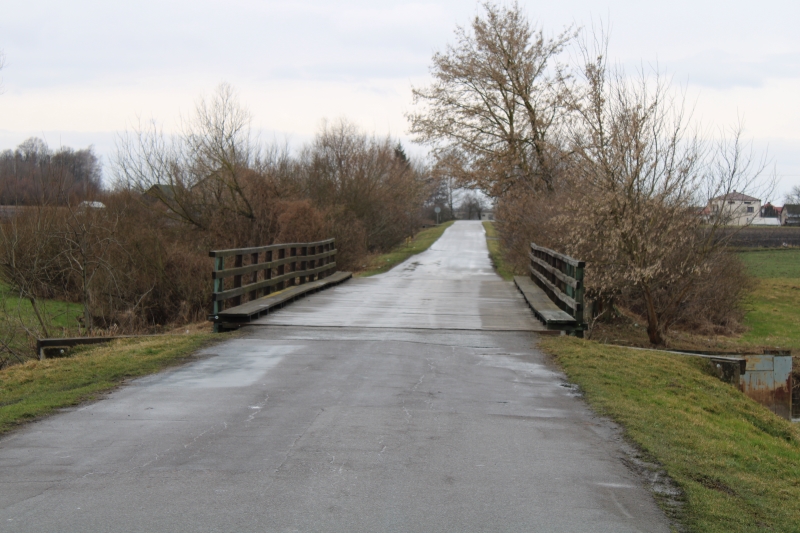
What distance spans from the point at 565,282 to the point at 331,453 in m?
8.03

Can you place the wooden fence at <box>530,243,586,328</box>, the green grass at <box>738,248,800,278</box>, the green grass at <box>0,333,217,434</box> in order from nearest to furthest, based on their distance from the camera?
the green grass at <box>0,333,217,434</box>
the wooden fence at <box>530,243,586,328</box>
the green grass at <box>738,248,800,278</box>

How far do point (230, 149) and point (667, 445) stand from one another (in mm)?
26533

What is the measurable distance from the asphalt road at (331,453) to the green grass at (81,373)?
31cm

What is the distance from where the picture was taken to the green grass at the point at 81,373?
22.2 ft

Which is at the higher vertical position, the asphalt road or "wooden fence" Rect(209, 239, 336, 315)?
"wooden fence" Rect(209, 239, 336, 315)

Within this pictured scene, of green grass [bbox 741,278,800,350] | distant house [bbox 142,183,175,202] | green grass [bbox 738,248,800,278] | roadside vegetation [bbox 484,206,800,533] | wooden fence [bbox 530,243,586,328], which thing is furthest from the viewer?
green grass [bbox 738,248,800,278]

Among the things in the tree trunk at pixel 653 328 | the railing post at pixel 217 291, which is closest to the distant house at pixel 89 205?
the railing post at pixel 217 291

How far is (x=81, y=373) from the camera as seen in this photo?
8289 millimetres

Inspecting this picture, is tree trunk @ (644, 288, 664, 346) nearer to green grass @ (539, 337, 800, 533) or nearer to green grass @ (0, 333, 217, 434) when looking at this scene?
green grass @ (539, 337, 800, 533)

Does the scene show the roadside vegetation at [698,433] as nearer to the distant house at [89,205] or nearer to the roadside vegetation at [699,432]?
the roadside vegetation at [699,432]

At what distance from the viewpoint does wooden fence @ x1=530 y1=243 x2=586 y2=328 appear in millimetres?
11711

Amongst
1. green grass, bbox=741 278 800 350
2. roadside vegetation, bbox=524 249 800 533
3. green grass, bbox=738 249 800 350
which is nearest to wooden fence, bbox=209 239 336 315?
roadside vegetation, bbox=524 249 800 533

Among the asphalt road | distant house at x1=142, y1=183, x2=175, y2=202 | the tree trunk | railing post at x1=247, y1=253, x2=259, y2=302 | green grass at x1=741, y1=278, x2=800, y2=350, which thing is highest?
distant house at x1=142, y1=183, x2=175, y2=202

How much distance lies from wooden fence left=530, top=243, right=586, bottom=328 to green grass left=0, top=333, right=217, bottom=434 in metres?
5.38
